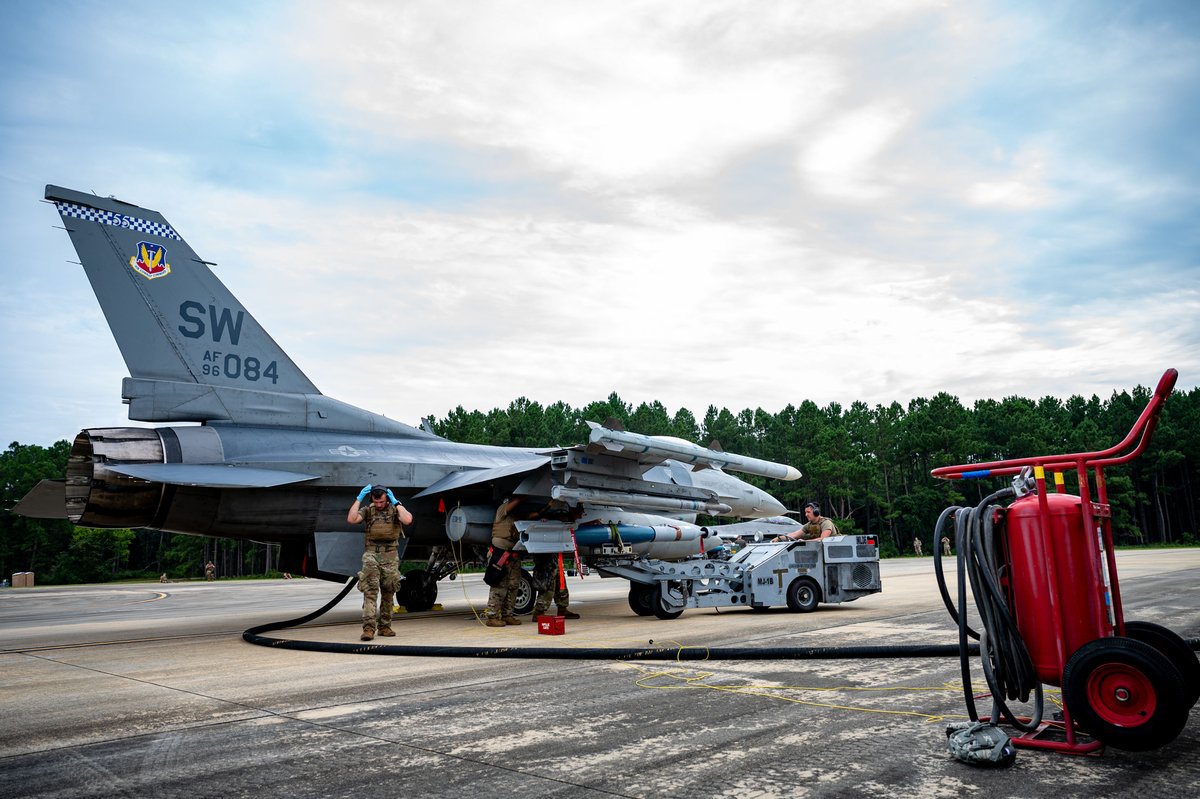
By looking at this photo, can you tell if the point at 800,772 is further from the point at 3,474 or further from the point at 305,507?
the point at 3,474

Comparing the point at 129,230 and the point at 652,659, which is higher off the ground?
the point at 129,230

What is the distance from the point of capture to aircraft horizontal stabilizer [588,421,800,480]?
39.9ft

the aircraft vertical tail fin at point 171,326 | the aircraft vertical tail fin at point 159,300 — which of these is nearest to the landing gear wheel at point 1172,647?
the aircraft vertical tail fin at point 171,326

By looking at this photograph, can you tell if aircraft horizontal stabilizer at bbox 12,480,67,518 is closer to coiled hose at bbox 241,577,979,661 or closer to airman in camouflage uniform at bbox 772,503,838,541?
coiled hose at bbox 241,577,979,661

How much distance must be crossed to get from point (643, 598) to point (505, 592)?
2.18 m

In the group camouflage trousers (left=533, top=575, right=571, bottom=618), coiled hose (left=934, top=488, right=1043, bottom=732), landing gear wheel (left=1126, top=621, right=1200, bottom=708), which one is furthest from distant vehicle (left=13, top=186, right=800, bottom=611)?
landing gear wheel (left=1126, top=621, right=1200, bottom=708)

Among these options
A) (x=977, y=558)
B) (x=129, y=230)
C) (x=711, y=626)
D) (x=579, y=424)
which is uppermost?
(x=579, y=424)

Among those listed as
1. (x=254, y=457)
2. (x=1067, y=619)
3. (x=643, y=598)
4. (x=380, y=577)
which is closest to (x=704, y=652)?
(x=1067, y=619)

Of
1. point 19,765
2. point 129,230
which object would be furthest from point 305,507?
point 19,765

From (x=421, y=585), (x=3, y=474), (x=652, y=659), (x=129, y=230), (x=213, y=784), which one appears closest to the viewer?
(x=213, y=784)

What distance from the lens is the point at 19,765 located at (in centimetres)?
411

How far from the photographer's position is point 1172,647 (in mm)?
4184

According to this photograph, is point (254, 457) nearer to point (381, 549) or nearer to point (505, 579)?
point (381, 549)

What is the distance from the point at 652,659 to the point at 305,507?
265 inches
